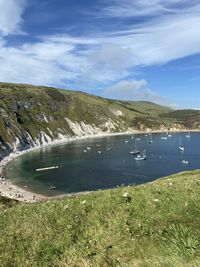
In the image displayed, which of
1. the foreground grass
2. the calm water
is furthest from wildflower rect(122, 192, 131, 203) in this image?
the calm water

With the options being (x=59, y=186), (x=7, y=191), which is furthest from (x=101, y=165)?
(x=7, y=191)

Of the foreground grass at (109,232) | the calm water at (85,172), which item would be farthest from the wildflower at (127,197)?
the calm water at (85,172)

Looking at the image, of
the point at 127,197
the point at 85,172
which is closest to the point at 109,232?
the point at 127,197

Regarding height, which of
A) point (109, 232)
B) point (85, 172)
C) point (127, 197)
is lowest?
point (85, 172)

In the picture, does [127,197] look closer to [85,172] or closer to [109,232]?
[109,232]

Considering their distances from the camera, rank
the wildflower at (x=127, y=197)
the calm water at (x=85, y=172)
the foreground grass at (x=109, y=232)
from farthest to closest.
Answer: the calm water at (x=85, y=172) → the wildflower at (x=127, y=197) → the foreground grass at (x=109, y=232)

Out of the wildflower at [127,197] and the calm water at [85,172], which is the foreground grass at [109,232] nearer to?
the wildflower at [127,197]

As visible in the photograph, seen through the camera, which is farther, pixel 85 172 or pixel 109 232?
pixel 85 172

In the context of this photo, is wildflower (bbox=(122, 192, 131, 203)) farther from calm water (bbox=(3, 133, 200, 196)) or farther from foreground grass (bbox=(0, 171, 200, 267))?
calm water (bbox=(3, 133, 200, 196))
